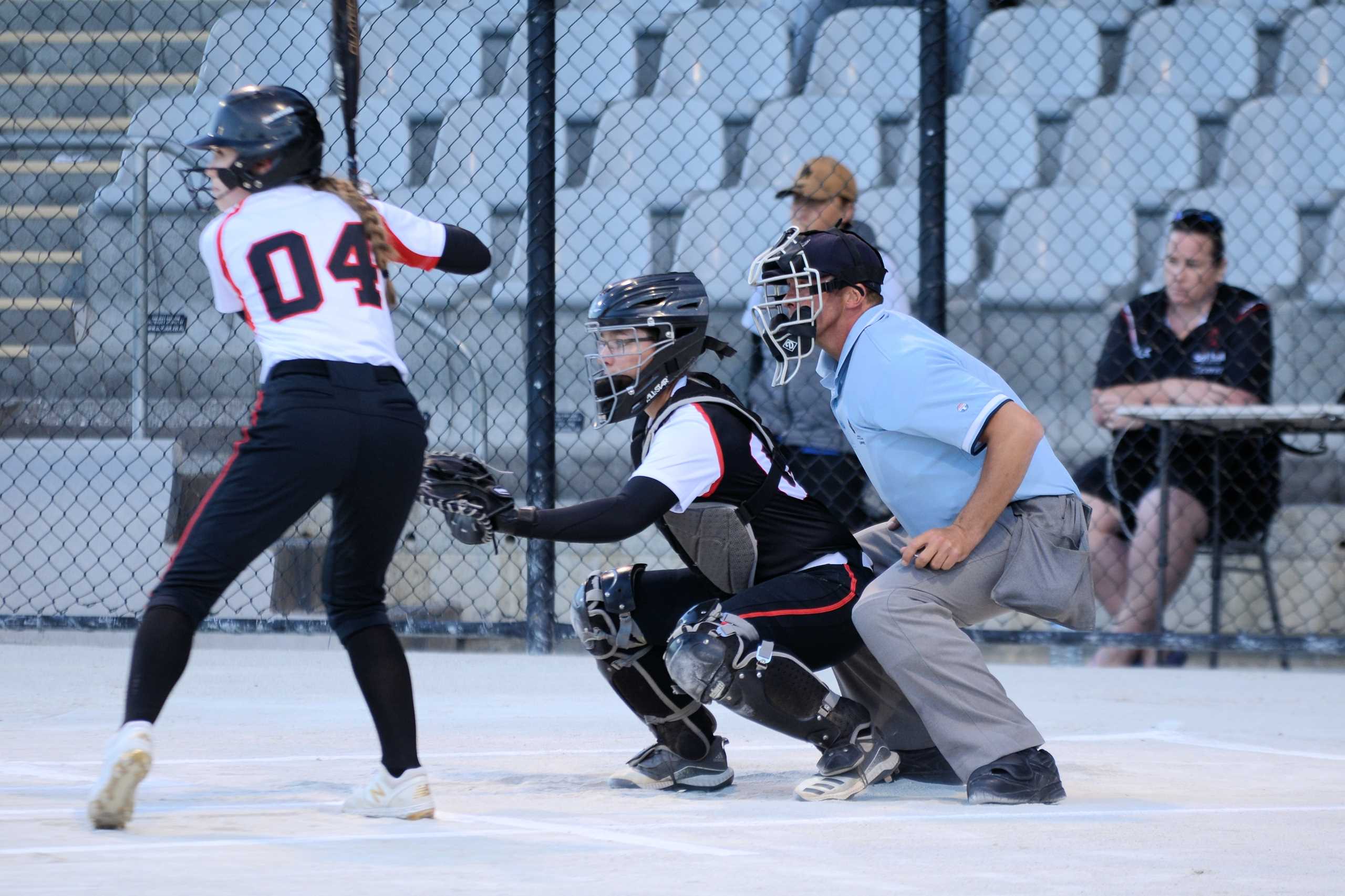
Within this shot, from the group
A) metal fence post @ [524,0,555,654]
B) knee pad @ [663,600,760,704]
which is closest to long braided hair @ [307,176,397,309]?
knee pad @ [663,600,760,704]

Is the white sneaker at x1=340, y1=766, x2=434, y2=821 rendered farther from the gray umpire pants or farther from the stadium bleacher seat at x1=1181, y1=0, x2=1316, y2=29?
the stadium bleacher seat at x1=1181, y1=0, x2=1316, y2=29

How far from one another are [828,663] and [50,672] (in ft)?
Result: 11.4

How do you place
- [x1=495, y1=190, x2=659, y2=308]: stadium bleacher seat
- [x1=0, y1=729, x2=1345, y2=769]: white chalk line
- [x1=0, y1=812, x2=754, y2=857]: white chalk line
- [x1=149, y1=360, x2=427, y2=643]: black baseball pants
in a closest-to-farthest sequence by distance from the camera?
[x1=0, y1=812, x2=754, y2=857]: white chalk line
[x1=149, y1=360, x2=427, y2=643]: black baseball pants
[x1=0, y1=729, x2=1345, y2=769]: white chalk line
[x1=495, y1=190, x2=659, y2=308]: stadium bleacher seat

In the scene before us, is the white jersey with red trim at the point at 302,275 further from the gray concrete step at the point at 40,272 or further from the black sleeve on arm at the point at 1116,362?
the gray concrete step at the point at 40,272

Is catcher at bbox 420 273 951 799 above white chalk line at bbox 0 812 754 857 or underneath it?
above

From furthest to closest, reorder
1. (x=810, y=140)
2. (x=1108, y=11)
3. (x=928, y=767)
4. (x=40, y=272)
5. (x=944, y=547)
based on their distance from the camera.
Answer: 1. (x=1108, y=11)
2. (x=810, y=140)
3. (x=40, y=272)
4. (x=928, y=767)
5. (x=944, y=547)

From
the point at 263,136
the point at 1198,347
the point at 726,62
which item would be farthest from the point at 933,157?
the point at 263,136

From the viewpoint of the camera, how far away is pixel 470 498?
3.55 m

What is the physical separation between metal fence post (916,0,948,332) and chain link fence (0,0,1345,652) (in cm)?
2

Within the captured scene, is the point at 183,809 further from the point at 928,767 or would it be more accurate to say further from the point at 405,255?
the point at 928,767

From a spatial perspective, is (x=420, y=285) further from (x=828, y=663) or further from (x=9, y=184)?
(x=828, y=663)

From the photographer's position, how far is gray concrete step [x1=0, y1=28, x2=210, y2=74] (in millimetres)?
9719

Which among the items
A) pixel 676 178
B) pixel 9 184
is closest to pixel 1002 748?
pixel 676 178

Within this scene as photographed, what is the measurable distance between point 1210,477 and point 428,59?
17.8ft
